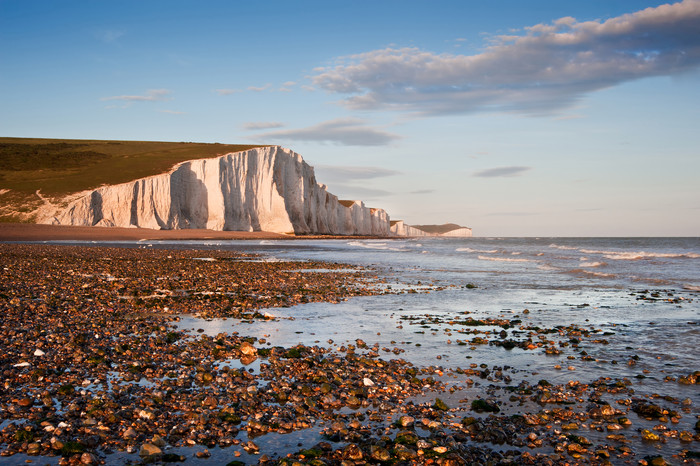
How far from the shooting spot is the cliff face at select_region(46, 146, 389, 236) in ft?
231

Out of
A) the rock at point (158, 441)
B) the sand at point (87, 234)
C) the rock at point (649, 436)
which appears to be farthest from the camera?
the sand at point (87, 234)

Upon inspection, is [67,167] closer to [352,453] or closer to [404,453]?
[352,453]

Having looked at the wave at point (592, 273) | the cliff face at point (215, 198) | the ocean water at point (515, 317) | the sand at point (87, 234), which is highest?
the cliff face at point (215, 198)

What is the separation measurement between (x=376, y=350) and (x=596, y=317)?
6256 millimetres

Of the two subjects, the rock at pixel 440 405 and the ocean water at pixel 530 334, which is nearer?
the rock at pixel 440 405

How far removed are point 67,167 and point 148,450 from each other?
98165 millimetres

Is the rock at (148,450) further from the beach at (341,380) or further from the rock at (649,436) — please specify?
the rock at (649,436)

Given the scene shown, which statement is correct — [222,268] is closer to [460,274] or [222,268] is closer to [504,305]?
[460,274]

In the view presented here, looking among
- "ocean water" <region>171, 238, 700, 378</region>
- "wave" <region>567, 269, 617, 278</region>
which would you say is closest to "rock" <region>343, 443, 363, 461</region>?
"ocean water" <region>171, 238, 700, 378</region>

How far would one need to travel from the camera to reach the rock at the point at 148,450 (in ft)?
13.0

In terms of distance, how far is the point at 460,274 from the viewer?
2172 centimetres

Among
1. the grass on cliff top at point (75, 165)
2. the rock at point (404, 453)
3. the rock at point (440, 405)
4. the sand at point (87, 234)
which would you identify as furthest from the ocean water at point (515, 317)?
the grass on cliff top at point (75, 165)

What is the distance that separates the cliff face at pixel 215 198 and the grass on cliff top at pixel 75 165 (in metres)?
4.64

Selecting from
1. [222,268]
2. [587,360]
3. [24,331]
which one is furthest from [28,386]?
[222,268]
